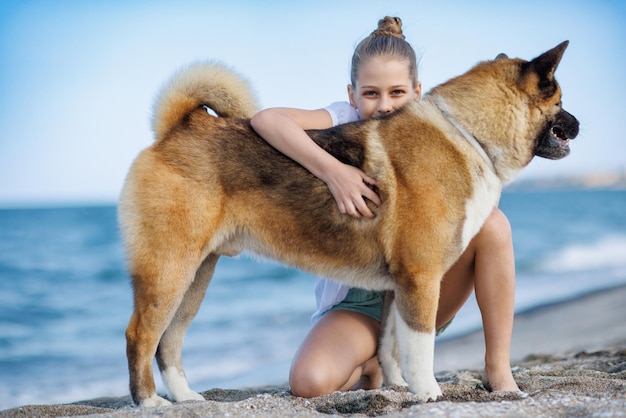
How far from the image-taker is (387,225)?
9.87 ft

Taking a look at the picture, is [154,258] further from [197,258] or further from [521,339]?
[521,339]

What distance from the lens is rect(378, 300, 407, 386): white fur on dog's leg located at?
3.54 meters

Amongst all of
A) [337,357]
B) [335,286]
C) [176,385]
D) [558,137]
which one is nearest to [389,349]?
[337,357]

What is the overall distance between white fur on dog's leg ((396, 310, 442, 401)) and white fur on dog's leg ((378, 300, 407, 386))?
58cm

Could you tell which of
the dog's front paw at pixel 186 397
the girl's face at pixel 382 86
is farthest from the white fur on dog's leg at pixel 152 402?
the girl's face at pixel 382 86

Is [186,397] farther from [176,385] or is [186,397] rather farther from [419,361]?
[419,361]

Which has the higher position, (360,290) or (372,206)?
(372,206)

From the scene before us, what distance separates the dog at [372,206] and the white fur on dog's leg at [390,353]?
48 cm

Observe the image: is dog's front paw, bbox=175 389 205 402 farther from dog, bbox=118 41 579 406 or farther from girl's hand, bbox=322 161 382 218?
girl's hand, bbox=322 161 382 218

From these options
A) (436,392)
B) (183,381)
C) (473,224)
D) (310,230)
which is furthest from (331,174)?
(183,381)

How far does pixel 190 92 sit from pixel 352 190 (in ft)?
3.22

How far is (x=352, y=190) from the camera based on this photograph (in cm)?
301

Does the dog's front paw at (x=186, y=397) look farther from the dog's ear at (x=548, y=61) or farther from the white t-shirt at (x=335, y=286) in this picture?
the dog's ear at (x=548, y=61)

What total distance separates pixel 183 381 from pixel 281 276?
30.8 ft
